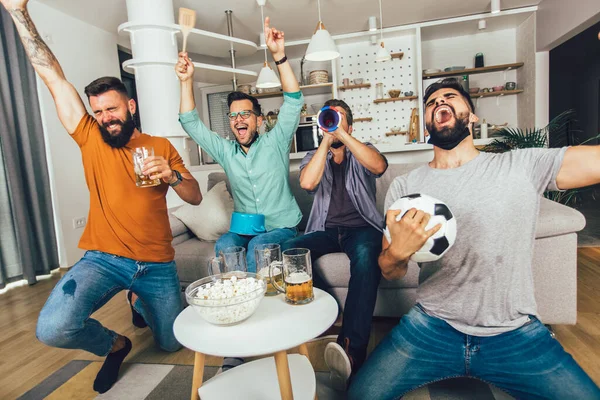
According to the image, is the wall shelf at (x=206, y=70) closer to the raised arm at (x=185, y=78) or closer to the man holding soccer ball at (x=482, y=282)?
the raised arm at (x=185, y=78)

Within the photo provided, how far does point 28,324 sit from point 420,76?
4.52m

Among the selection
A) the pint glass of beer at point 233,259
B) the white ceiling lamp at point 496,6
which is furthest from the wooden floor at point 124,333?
the white ceiling lamp at point 496,6

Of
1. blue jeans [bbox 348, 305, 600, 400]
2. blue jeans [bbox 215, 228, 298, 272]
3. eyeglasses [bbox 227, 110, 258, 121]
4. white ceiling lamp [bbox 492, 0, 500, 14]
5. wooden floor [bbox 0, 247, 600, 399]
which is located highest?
white ceiling lamp [bbox 492, 0, 500, 14]

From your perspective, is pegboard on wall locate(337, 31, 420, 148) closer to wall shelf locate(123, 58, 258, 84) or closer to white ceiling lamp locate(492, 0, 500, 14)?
white ceiling lamp locate(492, 0, 500, 14)

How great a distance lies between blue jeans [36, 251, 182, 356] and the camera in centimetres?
138

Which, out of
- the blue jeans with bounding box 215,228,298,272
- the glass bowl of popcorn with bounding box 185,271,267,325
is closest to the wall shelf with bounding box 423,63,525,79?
the blue jeans with bounding box 215,228,298,272

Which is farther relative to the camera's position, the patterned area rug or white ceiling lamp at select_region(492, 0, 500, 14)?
white ceiling lamp at select_region(492, 0, 500, 14)

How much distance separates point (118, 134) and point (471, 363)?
5.20 ft

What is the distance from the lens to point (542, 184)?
1.09m

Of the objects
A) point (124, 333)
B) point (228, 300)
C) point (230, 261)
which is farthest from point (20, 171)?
point (228, 300)

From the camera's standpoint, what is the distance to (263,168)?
195 cm

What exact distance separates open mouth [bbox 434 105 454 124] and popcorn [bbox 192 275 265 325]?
2.50 ft

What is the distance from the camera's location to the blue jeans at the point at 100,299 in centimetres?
138

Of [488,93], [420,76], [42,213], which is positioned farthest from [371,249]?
[488,93]
